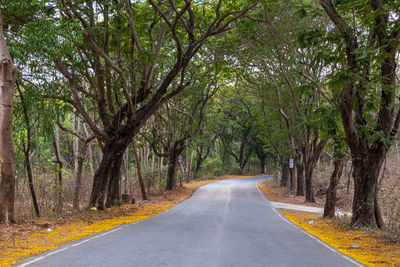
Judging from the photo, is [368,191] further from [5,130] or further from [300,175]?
[300,175]

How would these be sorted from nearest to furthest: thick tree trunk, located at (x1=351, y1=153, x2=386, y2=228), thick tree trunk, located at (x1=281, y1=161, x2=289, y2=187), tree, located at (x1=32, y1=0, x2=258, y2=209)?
thick tree trunk, located at (x1=351, y1=153, x2=386, y2=228) → tree, located at (x1=32, y1=0, x2=258, y2=209) → thick tree trunk, located at (x1=281, y1=161, x2=289, y2=187)

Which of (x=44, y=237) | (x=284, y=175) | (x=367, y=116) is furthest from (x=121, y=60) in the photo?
(x=284, y=175)

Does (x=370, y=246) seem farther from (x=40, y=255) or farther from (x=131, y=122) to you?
(x=131, y=122)

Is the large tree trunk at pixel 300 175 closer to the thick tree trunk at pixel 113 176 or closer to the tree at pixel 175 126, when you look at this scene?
the tree at pixel 175 126

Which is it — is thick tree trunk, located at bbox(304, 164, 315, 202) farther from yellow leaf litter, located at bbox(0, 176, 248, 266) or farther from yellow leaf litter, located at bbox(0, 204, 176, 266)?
yellow leaf litter, located at bbox(0, 204, 176, 266)

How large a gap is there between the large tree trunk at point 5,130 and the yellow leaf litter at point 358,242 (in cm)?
822

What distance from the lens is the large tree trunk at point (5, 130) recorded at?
28.3 ft

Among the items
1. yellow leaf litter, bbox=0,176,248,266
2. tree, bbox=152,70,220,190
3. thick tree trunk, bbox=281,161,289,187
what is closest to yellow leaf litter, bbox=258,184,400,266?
yellow leaf litter, bbox=0,176,248,266

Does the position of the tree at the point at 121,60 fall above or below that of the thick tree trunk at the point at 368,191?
above

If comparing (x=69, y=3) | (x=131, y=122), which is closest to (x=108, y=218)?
(x=131, y=122)

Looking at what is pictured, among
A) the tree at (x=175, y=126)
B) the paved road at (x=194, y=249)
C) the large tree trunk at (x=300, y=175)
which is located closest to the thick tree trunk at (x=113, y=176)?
the paved road at (x=194, y=249)

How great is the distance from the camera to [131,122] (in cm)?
1362

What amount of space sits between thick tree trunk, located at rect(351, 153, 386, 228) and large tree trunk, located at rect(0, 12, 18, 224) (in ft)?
32.7

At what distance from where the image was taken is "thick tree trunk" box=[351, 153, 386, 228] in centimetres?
1060
